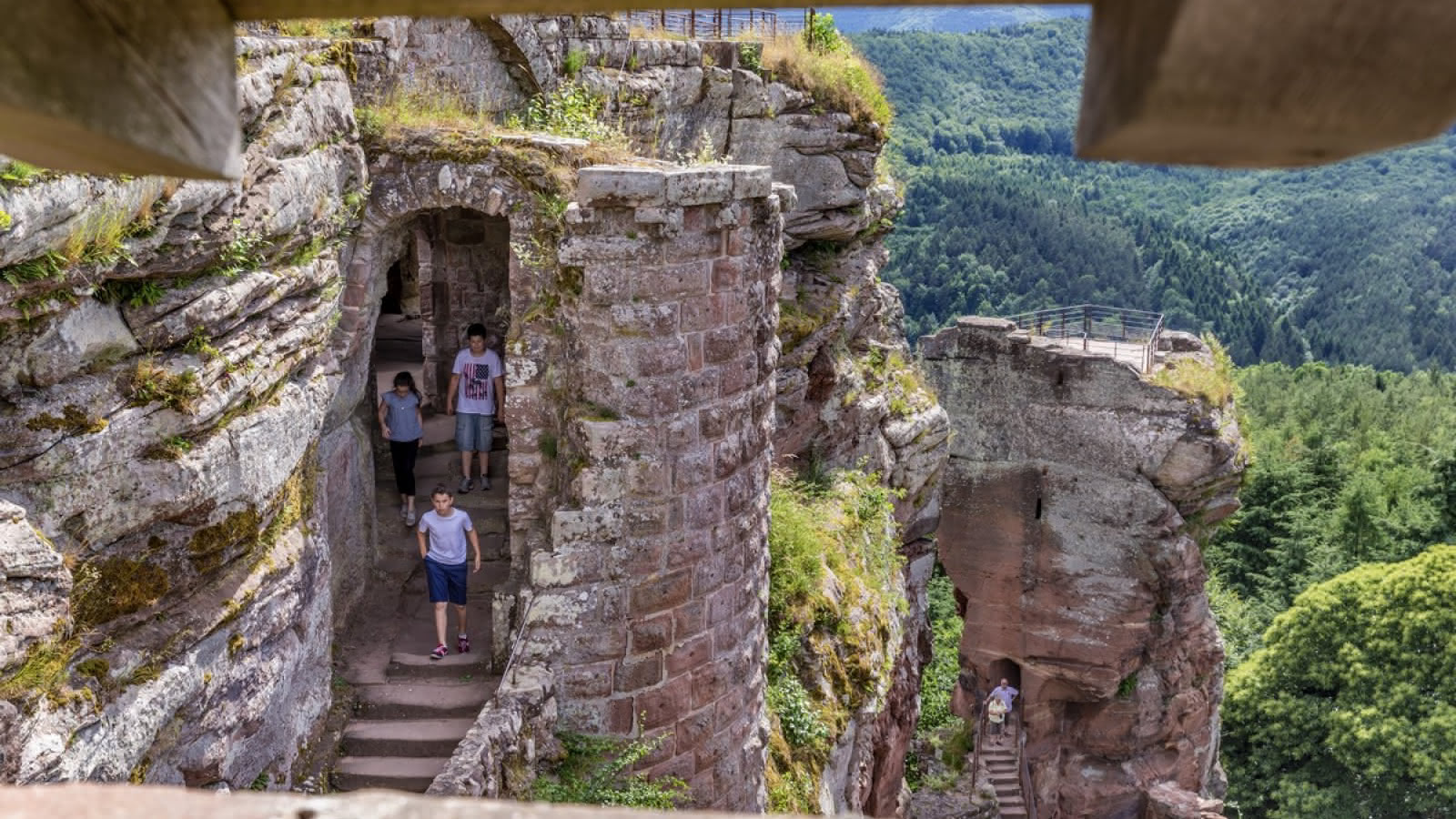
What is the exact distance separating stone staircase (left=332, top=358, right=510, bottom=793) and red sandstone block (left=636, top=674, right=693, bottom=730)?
2.83 feet

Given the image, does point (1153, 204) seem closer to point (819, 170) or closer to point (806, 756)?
point (819, 170)

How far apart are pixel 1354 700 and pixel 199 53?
25060 mm

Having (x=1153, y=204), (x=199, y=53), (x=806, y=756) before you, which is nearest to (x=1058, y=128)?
(x=1153, y=204)

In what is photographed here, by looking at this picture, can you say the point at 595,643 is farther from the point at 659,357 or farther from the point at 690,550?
the point at 659,357

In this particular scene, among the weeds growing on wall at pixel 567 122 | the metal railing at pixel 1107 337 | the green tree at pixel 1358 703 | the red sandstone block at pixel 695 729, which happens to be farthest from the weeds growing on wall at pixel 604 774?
the green tree at pixel 1358 703

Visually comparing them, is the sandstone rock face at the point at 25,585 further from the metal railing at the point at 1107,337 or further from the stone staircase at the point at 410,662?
the metal railing at the point at 1107,337

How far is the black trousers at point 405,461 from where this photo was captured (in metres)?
8.91

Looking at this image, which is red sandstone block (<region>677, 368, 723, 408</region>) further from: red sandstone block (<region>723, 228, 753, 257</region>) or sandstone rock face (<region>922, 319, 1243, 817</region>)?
sandstone rock face (<region>922, 319, 1243, 817</region>)

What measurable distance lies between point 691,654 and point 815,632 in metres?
2.50

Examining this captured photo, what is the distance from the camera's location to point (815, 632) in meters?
A: 10.1

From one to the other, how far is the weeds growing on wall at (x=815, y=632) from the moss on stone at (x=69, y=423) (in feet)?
16.1

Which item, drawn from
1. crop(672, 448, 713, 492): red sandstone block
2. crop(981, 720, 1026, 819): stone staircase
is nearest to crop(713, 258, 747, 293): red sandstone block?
crop(672, 448, 713, 492): red sandstone block

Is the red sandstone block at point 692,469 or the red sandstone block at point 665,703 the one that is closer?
the red sandstone block at point 692,469

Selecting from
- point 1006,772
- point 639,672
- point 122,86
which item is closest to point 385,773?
point 639,672
